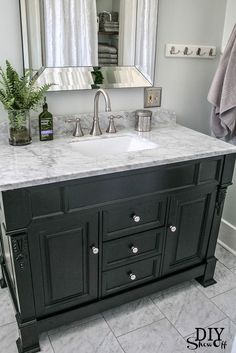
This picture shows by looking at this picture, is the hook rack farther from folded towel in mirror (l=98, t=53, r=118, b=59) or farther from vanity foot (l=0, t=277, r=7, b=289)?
vanity foot (l=0, t=277, r=7, b=289)

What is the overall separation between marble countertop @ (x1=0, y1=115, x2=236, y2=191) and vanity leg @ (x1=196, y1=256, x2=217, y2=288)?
27.1 inches

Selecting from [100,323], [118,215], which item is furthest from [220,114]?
[100,323]

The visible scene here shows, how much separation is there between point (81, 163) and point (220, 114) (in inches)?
39.5

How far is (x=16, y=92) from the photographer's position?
1437 mm

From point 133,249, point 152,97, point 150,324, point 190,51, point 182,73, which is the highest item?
point 190,51

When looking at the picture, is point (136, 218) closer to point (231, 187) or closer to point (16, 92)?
point (16, 92)

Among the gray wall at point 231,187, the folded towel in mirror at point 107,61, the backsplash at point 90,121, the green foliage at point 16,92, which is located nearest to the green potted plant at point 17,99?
the green foliage at point 16,92

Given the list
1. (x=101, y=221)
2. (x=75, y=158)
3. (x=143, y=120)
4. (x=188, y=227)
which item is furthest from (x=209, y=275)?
(x=75, y=158)

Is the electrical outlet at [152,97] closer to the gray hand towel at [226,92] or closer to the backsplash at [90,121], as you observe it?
the backsplash at [90,121]

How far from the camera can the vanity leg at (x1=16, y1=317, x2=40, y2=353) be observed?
1437 millimetres

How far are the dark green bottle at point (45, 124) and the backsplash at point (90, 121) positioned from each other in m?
0.07

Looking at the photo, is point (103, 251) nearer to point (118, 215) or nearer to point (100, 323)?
point (118, 215)

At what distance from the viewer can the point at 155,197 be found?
1.52 metres

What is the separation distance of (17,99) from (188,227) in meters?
1.07
